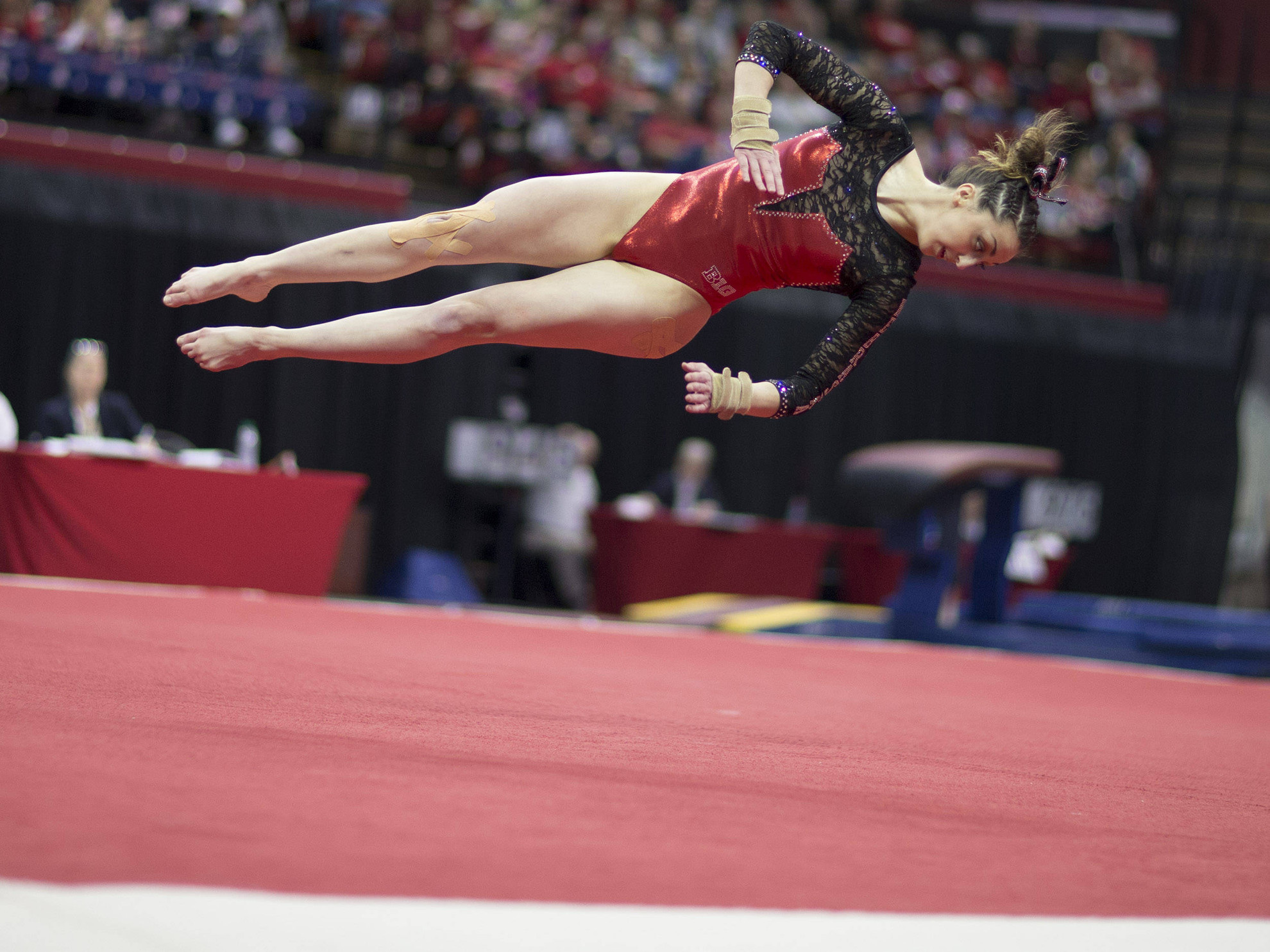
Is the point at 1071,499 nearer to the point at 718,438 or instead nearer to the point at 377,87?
the point at 718,438

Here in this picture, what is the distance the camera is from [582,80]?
9148 millimetres

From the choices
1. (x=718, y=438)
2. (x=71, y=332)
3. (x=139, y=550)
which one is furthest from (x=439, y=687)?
(x=718, y=438)

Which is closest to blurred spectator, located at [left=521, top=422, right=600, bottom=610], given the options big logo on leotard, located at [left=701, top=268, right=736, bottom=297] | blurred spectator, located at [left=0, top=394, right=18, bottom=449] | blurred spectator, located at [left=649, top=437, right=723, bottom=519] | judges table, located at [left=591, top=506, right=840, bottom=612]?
judges table, located at [left=591, top=506, right=840, bottom=612]

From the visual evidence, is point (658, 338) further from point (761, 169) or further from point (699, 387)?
point (761, 169)

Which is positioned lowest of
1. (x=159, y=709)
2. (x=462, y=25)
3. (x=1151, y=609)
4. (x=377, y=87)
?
(x=1151, y=609)

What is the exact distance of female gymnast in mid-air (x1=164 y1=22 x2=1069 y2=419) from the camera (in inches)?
106

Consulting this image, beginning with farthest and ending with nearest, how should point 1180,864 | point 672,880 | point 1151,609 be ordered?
point 1151,609 < point 1180,864 < point 672,880

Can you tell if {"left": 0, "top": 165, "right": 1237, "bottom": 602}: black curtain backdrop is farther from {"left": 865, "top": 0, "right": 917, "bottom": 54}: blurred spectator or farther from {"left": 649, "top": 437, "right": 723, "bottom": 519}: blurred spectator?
{"left": 865, "top": 0, "right": 917, "bottom": 54}: blurred spectator

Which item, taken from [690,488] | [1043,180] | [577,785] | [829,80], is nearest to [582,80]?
[690,488]

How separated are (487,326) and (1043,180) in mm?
1229

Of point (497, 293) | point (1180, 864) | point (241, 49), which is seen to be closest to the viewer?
point (1180, 864)

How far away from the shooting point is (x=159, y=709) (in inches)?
82.7

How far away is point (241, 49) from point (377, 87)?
0.92 m

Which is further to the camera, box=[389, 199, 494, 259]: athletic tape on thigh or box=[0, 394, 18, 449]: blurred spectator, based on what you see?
box=[0, 394, 18, 449]: blurred spectator
